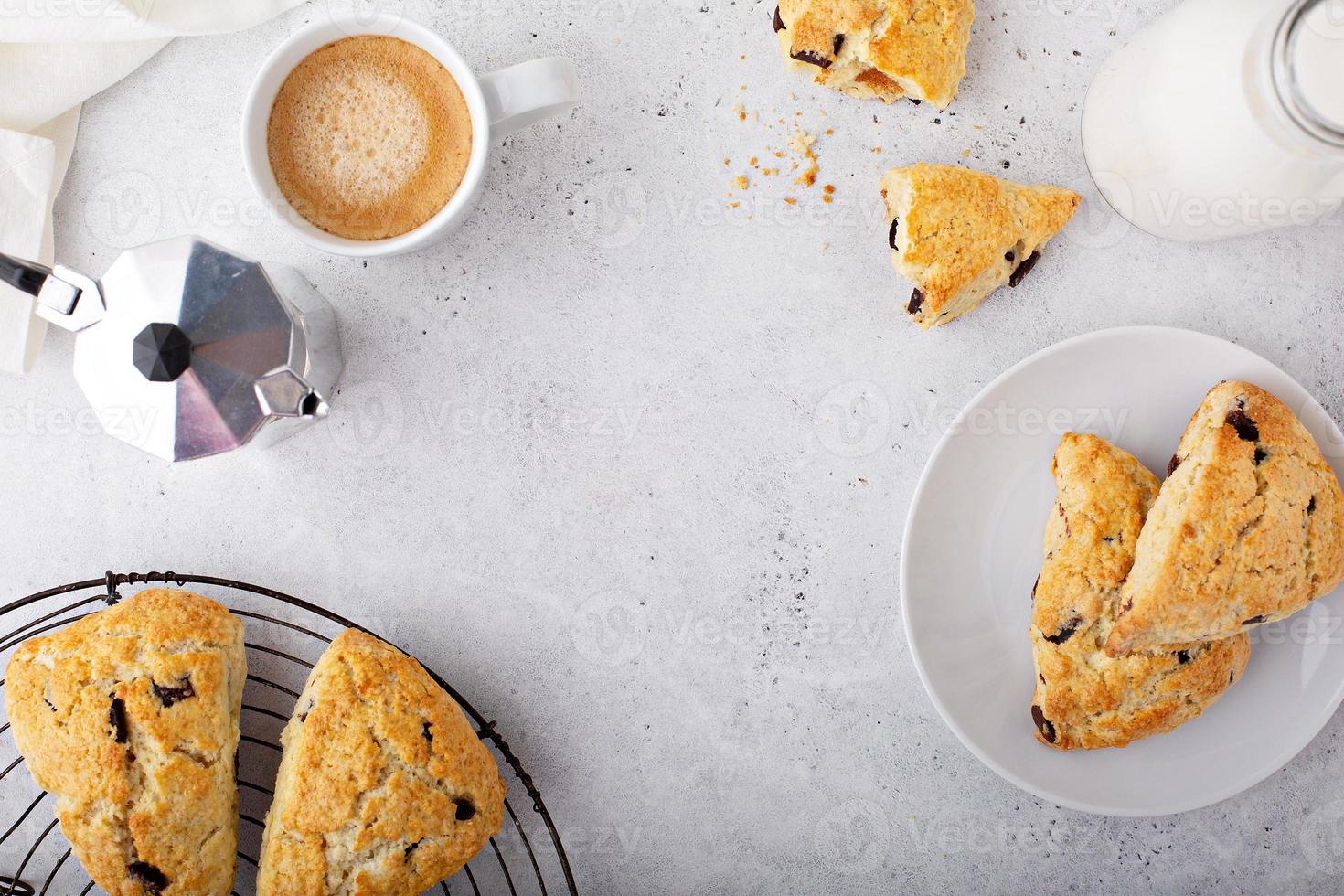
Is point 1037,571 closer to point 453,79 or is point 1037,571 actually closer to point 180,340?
point 453,79

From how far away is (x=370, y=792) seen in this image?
140cm

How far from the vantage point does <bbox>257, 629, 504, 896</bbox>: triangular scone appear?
139 centimetres

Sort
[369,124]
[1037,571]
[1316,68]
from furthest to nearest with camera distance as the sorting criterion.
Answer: [1037,571]
[369,124]
[1316,68]

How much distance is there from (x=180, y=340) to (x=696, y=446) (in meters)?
0.82

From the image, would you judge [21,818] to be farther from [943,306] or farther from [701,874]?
[943,306]

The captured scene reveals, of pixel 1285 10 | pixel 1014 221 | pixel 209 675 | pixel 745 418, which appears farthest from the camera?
pixel 745 418

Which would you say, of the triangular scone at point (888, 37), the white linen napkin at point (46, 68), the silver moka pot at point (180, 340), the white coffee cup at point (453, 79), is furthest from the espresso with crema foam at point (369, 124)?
the triangular scone at point (888, 37)

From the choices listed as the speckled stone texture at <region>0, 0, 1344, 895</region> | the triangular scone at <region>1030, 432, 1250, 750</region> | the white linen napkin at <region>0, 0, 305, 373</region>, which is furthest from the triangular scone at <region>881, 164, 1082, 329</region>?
the white linen napkin at <region>0, 0, 305, 373</region>

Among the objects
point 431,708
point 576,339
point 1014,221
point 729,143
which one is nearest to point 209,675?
point 431,708

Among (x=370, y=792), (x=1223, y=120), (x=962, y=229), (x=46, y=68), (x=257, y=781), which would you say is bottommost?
(x=257, y=781)

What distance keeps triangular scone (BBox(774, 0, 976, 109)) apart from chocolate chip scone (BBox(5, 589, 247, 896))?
4.37 ft

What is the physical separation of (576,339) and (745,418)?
12.9 inches

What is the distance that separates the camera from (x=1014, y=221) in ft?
5.09

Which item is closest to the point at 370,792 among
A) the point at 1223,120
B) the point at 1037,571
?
the point at 1037,571
